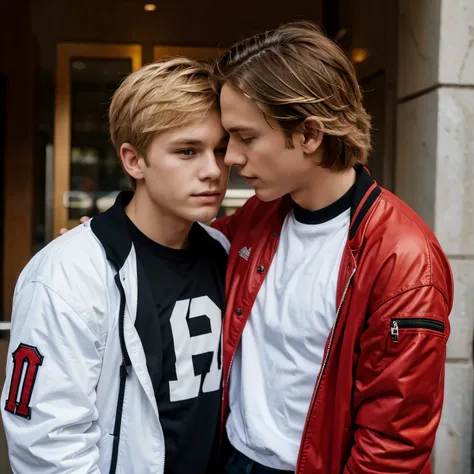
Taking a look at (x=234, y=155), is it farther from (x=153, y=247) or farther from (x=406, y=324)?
(x=406, y=324)

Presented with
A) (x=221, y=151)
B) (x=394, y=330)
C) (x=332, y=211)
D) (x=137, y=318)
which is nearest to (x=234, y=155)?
(x=221, y=151)

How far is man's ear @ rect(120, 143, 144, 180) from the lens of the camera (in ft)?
7.16

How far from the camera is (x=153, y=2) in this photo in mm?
5031

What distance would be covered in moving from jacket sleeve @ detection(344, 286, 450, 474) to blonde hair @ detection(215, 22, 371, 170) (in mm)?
598

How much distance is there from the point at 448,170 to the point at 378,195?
1490 mm

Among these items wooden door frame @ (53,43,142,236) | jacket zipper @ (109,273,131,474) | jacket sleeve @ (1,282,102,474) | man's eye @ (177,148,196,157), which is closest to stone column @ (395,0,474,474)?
man's eye @ (177,148,196,157)

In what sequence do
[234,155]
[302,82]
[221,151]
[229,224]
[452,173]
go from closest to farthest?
1. [302,82]
2. [234,155]
3. [221,151]
4. [229,224]
5. [452,173]

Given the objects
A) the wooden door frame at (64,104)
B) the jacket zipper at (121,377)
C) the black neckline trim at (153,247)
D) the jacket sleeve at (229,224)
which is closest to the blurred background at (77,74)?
the wooden door frame at (64,104)

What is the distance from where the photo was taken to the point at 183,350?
2.14m

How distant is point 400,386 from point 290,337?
425mm

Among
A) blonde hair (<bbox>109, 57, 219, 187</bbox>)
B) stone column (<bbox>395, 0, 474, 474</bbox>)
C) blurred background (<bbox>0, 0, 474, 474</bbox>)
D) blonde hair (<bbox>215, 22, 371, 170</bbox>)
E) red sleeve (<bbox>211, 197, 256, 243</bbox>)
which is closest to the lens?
blonde hair (<bbox>215, 22, 371, 170</bbox>)

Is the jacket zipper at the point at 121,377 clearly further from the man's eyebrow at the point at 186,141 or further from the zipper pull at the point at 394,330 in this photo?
the zipper pull at the point at 394,330

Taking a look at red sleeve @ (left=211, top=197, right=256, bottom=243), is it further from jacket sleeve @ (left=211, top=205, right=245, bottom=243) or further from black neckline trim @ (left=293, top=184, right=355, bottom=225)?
black neckline trim @ (left=293, top=184, right=355, bottom=225)

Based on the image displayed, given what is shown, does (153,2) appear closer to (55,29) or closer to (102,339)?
(55,29)
